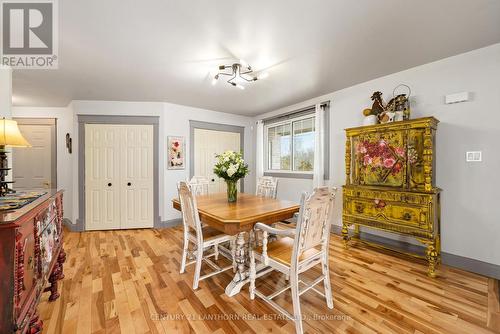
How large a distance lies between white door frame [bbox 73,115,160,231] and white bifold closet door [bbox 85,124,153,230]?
0.19 feet

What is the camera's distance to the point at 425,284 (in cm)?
215

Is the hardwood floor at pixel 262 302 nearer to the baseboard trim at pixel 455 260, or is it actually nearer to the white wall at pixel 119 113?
the baseboard trim at pixel 455 260

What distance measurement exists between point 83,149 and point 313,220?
424cm

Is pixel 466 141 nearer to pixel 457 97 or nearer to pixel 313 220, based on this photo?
pixel 457 97

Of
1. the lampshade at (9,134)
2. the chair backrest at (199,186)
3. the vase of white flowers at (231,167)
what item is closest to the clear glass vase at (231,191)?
the vase of white flowers at (231,167)

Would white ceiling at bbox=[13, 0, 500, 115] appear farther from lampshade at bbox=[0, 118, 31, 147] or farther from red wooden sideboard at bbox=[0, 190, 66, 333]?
red wooden sideboard at bbox=[0, 190, 66, 333]

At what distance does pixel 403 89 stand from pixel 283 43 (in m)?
1.87

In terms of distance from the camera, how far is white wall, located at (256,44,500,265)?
226 cm

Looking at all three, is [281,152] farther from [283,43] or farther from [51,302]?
[51,302]

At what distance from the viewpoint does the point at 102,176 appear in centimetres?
396

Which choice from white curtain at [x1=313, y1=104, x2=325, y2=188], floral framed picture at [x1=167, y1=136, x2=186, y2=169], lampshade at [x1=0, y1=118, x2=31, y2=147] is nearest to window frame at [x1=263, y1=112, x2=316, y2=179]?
white curtain at [x1=313, y1=104, x2=325, y2=188]

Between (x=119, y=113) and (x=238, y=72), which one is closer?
(x=238, y=72)

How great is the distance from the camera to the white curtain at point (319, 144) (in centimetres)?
371

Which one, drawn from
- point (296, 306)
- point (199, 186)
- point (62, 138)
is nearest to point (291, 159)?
point (199, 186)
